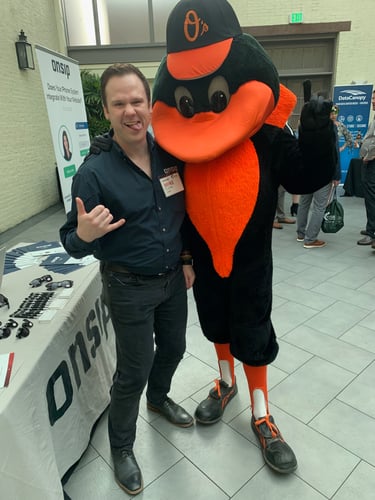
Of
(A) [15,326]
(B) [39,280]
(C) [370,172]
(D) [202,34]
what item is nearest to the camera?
(D) [202,34]

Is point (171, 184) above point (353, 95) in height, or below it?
below

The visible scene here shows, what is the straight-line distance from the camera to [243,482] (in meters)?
1.58

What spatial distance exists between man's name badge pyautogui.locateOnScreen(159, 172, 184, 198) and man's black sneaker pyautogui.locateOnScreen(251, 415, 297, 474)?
43.3 inches

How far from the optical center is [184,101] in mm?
1429

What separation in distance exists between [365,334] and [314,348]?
426 mm

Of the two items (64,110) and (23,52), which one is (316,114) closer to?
(64,110)

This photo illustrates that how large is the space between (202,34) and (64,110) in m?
2.21

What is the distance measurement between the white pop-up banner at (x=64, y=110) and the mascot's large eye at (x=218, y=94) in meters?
1.91

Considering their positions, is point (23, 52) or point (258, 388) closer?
point (258, 388)

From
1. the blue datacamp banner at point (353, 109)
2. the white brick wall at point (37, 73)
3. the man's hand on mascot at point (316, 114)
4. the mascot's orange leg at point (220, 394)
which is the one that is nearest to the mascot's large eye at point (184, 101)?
the man's hand on mascot at point (316, 114)

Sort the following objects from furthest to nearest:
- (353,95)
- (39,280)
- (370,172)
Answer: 1. (353,95)
2. (370,172)
3. (39,280)

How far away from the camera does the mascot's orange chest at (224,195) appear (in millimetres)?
1373

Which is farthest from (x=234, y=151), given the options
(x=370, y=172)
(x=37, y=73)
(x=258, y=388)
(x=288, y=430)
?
(x=37, y=73)

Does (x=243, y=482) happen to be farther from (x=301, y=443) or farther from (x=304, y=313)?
(x=304, y=313)
